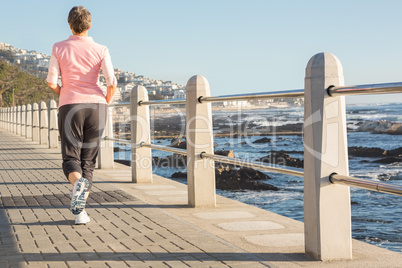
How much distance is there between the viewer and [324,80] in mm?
3654

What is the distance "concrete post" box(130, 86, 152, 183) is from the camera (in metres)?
8.23

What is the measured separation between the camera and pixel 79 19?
5117 mm

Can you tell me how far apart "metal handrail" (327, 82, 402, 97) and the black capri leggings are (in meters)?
2.38

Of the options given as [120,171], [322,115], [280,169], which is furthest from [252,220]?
[120,171]

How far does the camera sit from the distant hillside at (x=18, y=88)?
98.2 meters

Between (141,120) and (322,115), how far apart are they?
4.89 metres

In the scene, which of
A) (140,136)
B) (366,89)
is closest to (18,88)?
(140,136)

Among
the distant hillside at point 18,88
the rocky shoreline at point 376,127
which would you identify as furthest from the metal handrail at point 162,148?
the distant hillside at point 18,88

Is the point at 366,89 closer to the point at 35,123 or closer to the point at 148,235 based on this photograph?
the point at 148,235

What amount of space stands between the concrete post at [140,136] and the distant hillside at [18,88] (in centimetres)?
9167

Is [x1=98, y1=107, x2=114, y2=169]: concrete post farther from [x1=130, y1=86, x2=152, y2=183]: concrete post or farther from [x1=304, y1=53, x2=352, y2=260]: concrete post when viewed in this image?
[x1=304, y1=53, x2=352, y2=260]: concrete post

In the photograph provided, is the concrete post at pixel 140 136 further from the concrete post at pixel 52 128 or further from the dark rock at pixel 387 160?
the dark rock at pixel 387 160

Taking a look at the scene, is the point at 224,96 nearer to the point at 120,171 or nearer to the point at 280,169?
the point at 280,169

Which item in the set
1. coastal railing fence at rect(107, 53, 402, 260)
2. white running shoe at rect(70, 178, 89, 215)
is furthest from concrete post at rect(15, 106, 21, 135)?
coastal railing fence at rect(107, 53, 402, 260)
